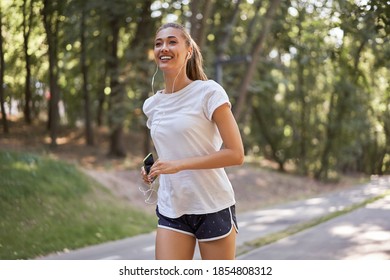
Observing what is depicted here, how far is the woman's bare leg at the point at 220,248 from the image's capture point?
2.86 metres

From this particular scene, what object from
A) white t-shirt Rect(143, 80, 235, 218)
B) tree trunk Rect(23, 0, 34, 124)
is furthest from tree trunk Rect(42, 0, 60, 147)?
white t-shirt Rect(143, 80, 235, 218)

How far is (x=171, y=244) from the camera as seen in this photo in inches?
112

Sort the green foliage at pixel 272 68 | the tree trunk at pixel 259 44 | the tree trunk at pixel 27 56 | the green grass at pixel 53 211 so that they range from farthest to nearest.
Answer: the tree trunk at pixel 259 44
the green foliage at pixel 272 68
the tree trunk at pixel 27 56
the green grass at pixel 53 211

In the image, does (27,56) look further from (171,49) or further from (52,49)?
(171,49)

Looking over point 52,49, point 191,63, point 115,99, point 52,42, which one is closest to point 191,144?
point 191,63

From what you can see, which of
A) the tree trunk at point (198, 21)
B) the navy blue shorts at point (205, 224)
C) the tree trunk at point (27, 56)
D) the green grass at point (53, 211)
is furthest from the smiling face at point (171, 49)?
the tree trunk at point (198, 21)

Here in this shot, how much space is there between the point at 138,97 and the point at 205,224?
12.9 m

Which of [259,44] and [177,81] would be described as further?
[259,44]

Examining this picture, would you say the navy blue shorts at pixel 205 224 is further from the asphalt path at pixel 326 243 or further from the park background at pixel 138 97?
the park background at pixel 138 97

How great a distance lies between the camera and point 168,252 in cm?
286

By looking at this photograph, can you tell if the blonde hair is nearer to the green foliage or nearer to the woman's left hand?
the woman's left hand

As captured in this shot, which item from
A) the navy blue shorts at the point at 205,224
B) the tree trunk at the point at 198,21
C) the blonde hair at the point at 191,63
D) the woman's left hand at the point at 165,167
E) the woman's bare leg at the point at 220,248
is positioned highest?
the tree trunk at the point at 198,21
